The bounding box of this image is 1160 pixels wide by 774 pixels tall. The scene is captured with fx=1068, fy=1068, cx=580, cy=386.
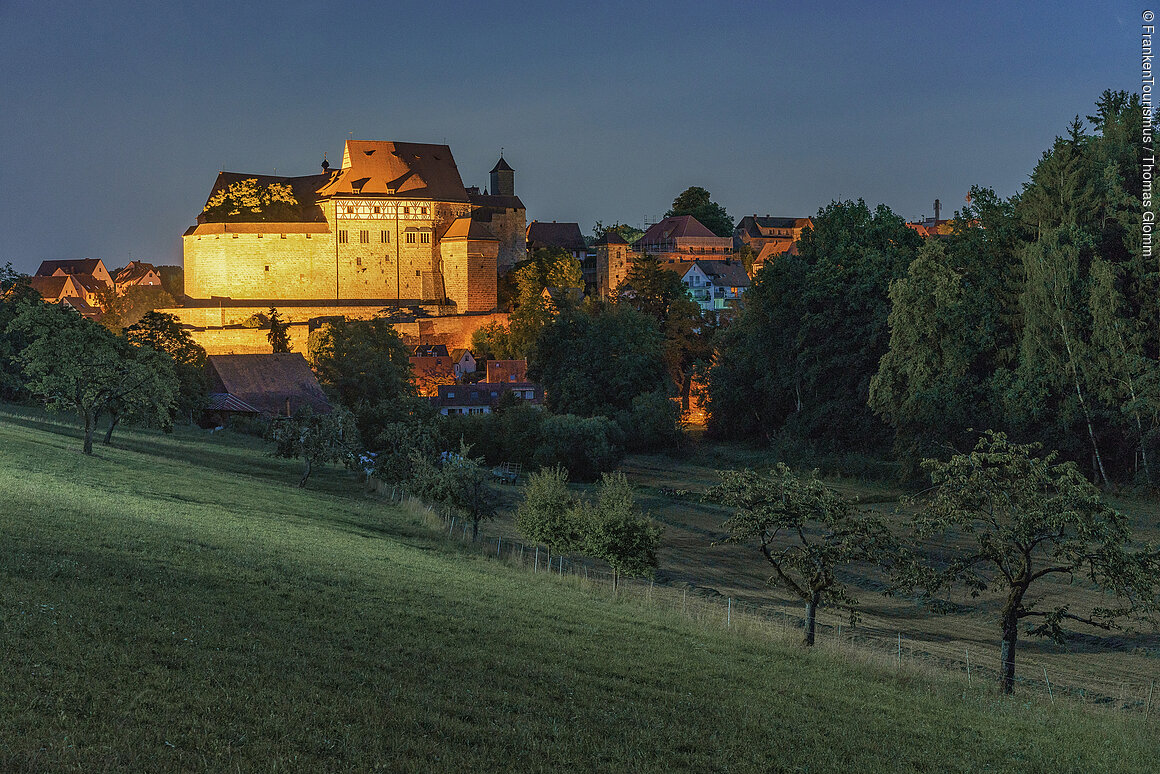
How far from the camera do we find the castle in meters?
84.7

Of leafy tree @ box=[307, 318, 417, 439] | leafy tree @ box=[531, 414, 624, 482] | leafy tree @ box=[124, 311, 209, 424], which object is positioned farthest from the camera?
leafy tree @ box=[307, 318, 417, 439]

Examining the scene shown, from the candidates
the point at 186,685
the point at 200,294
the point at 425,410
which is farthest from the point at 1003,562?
the point at 200,294

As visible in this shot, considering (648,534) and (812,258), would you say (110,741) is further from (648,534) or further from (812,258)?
(812,258)

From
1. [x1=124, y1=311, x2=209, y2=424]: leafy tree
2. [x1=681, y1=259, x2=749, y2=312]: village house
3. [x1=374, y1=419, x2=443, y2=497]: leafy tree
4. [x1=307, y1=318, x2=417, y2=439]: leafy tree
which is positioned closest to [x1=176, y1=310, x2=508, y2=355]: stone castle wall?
[x1=307, y1=318, x2=417, y2=439]: leafy tree

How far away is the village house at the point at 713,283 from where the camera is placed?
10206cm

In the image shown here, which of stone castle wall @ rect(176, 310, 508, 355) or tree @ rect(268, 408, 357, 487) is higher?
stone castle wall @ rect(176, 310, 508, 355)

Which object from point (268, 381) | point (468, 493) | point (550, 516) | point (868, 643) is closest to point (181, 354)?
point (268, 381)

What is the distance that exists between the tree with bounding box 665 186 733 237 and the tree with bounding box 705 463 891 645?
107 metres

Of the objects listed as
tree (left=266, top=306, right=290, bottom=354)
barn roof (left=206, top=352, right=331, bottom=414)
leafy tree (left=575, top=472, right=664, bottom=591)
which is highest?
tree (left=266, top=306, right=290, bottom=354)

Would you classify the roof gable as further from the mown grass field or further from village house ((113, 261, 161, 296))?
the mown grass field

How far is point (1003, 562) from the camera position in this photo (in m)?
16.0

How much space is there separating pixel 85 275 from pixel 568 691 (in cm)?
14369

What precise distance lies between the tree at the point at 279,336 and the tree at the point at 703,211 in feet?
192

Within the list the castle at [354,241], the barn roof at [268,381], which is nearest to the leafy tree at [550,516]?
the barn roof at [268,381]
